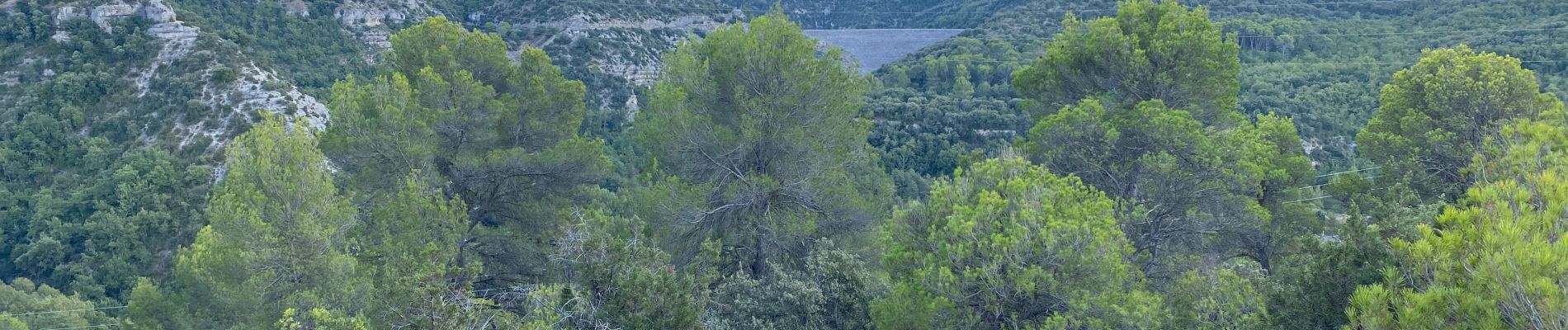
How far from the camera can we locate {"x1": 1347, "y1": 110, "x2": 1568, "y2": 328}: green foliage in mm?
5809

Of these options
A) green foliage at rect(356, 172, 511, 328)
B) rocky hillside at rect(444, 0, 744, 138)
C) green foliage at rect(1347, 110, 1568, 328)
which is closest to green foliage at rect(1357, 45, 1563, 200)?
green foliage at rect(1347, 110, 1568, 328)

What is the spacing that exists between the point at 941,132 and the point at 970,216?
108 feet

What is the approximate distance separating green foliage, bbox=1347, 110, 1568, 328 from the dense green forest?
3cm

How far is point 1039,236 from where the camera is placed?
386 inches

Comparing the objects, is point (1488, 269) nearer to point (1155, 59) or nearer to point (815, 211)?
point (1155, 59)

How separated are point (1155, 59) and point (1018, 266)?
633 cm

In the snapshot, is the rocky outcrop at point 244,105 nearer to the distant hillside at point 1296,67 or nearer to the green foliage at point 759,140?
the green foliage at point 759,140

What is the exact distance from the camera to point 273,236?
12508mm

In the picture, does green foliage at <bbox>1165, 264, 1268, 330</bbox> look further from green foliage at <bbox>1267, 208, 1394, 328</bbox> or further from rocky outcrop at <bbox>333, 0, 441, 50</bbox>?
rocky outcrop at <bbox>333, 0, 441, 50</bbox>

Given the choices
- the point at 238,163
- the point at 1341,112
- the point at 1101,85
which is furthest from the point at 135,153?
the point at 1341,112

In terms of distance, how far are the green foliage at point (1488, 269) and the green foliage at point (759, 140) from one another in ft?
29.5

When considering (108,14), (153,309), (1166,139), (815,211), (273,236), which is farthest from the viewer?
(108,14)

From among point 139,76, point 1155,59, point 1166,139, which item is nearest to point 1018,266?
point 1166,139

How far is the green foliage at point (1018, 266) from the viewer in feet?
31.9
